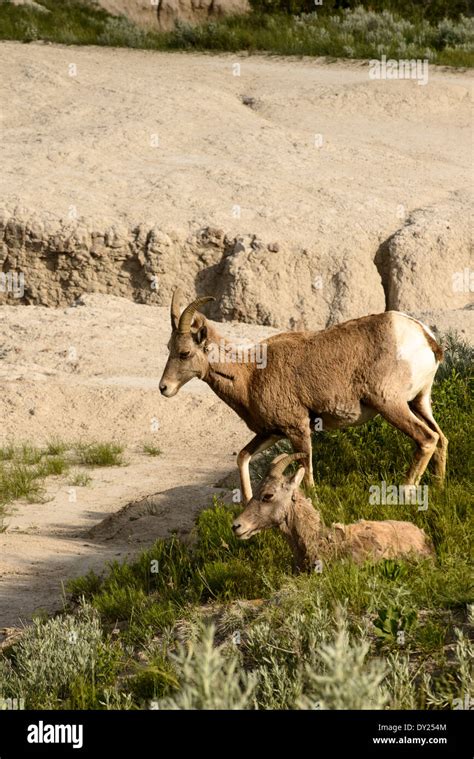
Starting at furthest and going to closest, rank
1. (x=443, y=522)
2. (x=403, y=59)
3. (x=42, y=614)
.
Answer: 1. (x=403, y=59)
2. (x=42, y=614)
3. (x=443, y=522)

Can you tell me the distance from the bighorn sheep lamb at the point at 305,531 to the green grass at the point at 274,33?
55.5 ft

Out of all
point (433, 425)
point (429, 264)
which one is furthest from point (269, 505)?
point (429, 264)

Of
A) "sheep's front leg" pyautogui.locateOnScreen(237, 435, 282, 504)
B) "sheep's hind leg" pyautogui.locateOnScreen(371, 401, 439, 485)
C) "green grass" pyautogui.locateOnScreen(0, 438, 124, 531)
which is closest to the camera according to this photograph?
"sheep's hind leg" pyautogui.locateOnScreen(371, 401, 439, 485)

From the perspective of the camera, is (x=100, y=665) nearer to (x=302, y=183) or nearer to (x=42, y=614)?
(x=42, y=614)

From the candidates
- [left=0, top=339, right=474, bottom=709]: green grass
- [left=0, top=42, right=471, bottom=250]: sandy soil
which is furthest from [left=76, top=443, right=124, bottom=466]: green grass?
[left=0, top=42, right=471, bottom=250]: sandy soil

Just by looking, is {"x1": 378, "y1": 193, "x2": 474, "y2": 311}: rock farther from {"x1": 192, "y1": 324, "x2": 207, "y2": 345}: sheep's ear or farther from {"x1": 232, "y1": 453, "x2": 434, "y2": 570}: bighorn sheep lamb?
{"x1": 232, "y1": 453, "x2": 434, "y2": 570}: bighorn sheep lamb

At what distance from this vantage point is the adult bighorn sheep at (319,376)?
25.9 feet

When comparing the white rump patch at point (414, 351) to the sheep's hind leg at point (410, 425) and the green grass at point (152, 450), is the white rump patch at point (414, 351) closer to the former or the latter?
the sheep's hind leg at point (410, 425)

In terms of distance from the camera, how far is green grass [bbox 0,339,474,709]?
5227 millimetres

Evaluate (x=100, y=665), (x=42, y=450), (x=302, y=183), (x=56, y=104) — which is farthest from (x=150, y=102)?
(x=100, y=665)

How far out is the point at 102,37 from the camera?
23.5m

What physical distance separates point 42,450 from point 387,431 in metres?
5.00

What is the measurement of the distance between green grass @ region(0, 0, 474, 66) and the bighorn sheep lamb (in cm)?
1693

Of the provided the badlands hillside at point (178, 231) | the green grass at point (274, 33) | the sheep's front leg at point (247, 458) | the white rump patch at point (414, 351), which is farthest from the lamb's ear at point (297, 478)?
the green grass at point (274, 33)
